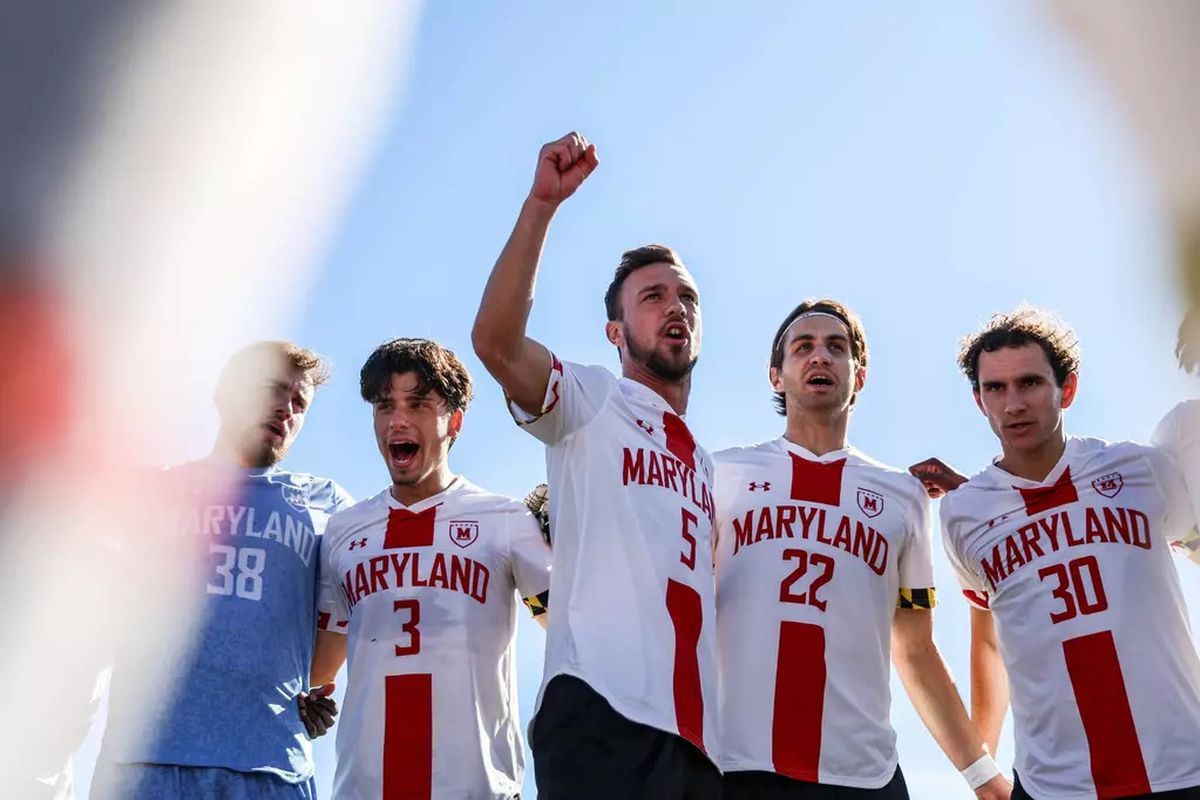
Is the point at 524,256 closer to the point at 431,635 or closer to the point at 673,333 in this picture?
the point at 673,333

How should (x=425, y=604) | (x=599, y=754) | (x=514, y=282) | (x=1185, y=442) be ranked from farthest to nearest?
(x=425, y=604), (x=1185, y=442), (x=514, y=282), (x=599, y=754)

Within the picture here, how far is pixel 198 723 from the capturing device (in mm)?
4980

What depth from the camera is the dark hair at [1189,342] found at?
1.36 m

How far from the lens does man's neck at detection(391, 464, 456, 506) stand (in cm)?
575

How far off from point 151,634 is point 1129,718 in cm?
413

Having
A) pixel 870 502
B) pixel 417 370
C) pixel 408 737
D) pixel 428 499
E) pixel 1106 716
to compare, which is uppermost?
pixel 417 370

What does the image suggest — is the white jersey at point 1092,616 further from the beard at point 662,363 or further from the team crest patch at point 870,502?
the beard at point 662,363

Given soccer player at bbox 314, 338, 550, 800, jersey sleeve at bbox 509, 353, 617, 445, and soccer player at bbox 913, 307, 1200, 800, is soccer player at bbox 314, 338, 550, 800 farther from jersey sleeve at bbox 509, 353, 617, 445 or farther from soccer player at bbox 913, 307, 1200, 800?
soccer player at bbox 913, 307, 1200, 800

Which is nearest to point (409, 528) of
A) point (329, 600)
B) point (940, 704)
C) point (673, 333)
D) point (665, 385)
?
point (329, 600)

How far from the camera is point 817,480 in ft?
17.9

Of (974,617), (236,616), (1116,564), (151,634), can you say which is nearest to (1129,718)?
(1116,564)

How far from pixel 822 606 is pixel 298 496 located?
2.56m

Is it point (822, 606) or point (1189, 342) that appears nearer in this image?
point (1189, 342)

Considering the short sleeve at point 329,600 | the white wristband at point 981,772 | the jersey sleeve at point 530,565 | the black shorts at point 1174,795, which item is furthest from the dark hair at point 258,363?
the black shorts at point 1174,795
